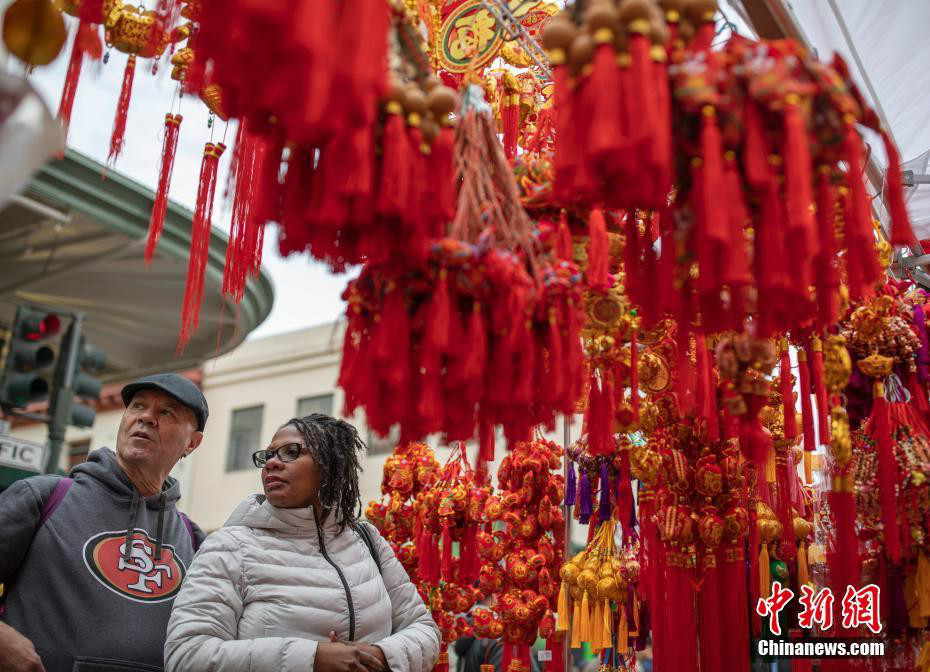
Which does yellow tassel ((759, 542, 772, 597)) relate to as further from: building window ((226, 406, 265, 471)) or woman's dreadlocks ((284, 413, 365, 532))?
building window ((226, 406, 265, 471))

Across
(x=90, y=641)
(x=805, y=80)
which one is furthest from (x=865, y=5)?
(x=90, y=641)

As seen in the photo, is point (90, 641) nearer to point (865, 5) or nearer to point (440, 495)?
point (440, 495)

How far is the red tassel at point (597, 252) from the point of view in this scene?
164cm

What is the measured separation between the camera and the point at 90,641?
194 cm

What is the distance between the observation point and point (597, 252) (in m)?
1.64

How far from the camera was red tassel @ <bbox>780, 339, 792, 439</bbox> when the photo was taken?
2102 millimetres

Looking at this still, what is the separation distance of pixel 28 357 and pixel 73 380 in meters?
0.41

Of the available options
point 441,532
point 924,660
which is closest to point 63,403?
point 441,532

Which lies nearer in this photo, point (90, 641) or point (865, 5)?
point (90, 641)

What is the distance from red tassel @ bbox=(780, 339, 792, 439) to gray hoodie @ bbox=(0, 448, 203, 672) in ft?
5.19

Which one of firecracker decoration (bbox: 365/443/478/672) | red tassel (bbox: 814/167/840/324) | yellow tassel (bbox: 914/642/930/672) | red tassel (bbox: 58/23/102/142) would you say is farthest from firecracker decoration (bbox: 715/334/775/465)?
firecracker decoration (bbox: 365/443/478/672)

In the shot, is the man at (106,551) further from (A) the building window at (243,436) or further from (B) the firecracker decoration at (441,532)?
(A) the building window at (243,436)

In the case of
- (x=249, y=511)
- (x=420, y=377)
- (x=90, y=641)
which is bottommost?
(x=90, y=641)

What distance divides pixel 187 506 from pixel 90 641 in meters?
10.9
